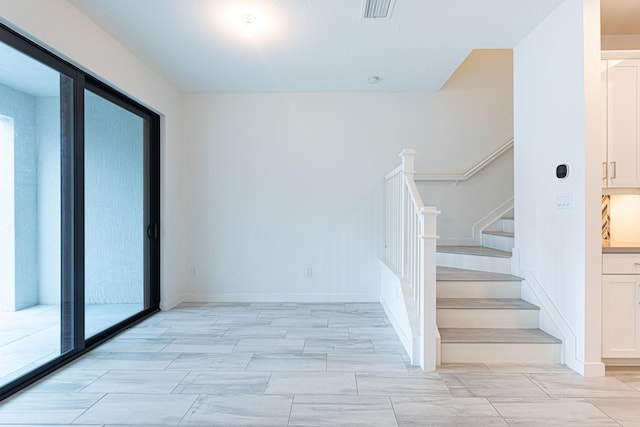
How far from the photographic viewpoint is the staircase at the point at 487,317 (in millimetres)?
2576

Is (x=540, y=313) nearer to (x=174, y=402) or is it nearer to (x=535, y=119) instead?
(x=535, y=119)

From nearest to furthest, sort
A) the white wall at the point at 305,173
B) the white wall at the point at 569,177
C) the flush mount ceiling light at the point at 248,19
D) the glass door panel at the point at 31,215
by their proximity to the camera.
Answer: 1. the glass door panel at the point at 31,215
2. the white wall at the point at 569,177
3. the flush mount ceiling light at the point at 248,19
4. the white wall at the point at 305,173

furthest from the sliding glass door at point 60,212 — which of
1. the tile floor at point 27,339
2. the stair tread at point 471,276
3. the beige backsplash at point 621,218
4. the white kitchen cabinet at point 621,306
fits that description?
the beige backsplash at point 621,218

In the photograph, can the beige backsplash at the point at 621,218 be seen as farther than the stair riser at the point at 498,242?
No

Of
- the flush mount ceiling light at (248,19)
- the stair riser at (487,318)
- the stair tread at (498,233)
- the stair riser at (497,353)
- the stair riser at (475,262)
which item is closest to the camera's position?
the stair riser at (497,353)

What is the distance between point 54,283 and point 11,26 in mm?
1634

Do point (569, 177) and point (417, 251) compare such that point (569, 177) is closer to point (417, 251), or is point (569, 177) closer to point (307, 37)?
point (417, 251)

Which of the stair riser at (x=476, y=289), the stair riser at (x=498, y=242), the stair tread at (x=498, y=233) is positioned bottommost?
the stair riser at (x=476, y=289)

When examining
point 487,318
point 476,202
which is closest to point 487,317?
point 487,318

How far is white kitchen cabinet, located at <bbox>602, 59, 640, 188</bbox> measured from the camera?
2.52 meters

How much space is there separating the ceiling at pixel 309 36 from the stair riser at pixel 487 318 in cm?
221

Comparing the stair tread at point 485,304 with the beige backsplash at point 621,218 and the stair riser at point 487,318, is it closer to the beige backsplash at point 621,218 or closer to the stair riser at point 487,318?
the stair riser at point 487,318

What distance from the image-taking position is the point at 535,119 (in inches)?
115

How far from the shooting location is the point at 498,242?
3818mm
